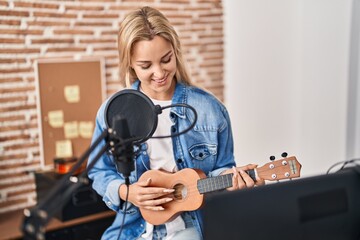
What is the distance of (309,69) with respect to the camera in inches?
113

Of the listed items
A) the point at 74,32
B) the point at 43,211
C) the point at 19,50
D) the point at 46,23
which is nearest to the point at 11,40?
the point at 19,50

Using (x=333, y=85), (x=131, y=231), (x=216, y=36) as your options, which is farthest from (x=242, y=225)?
(x=216, y=36)

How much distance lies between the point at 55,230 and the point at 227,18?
Answer: 2225 millimetres

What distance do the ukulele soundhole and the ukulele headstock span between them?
30 centimetres

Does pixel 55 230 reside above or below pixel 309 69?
below

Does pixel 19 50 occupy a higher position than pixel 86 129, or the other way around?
pixel 19 50

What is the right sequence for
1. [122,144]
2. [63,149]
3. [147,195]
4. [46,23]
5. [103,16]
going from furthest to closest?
1. [103,16]
2. [63,149]
3. [46,23]
4. [147,195]
5. [122,144]

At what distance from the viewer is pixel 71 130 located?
2.91 metres

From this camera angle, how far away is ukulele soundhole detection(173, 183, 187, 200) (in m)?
1.51

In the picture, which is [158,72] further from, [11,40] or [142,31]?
[11,40]

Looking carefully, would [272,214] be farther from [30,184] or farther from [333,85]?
[30,184]

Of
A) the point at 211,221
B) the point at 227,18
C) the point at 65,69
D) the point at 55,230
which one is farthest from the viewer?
the point at 227,18

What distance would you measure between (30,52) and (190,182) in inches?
69.2

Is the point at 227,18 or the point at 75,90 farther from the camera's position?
the point at 227,18
